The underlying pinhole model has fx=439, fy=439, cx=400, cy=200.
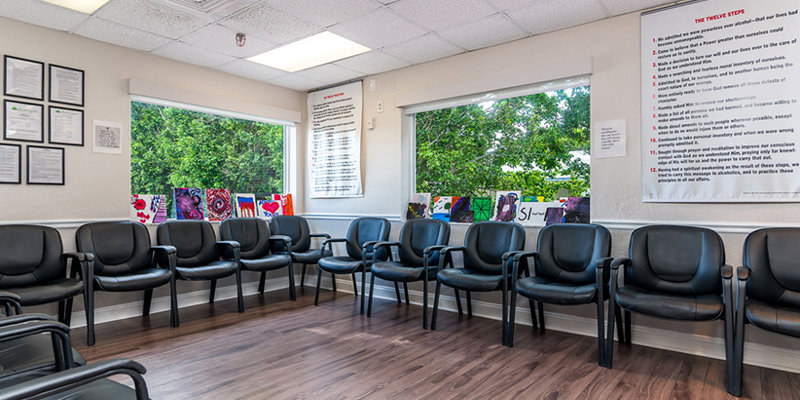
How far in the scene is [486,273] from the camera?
3.74m

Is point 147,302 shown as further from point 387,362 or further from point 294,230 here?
point 387,362

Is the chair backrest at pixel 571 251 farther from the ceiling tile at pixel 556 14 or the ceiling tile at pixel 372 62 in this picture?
the ceiling tile at pixel 372 62

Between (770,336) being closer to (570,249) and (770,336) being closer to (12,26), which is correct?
(570,249)

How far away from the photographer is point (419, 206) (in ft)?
15.8

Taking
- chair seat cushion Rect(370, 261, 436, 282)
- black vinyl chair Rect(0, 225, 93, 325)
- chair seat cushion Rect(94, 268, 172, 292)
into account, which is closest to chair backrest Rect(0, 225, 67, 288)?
black vinyl chair Rect(0, 225, 93, 325)

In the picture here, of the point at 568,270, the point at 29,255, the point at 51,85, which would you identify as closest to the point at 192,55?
the point at 51,85

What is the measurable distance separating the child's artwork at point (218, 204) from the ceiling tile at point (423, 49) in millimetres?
2485

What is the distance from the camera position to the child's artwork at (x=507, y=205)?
4.13 meters

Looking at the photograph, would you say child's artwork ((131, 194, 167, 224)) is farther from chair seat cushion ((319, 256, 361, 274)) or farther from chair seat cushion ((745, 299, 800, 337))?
chair seat cushion ((745, 299, 800, 337))

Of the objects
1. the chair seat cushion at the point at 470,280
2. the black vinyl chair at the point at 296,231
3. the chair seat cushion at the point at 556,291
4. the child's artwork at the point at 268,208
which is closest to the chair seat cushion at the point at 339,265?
the black vinyl chair at the point at 296,231

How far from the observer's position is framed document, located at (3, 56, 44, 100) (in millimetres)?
3521

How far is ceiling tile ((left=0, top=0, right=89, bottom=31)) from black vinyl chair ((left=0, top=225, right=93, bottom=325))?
165 centimetres

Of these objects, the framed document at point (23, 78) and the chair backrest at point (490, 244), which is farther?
the chair backrest at point (490, 244)

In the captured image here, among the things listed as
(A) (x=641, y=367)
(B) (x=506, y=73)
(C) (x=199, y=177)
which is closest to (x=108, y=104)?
(C) (x=199, y=177)
